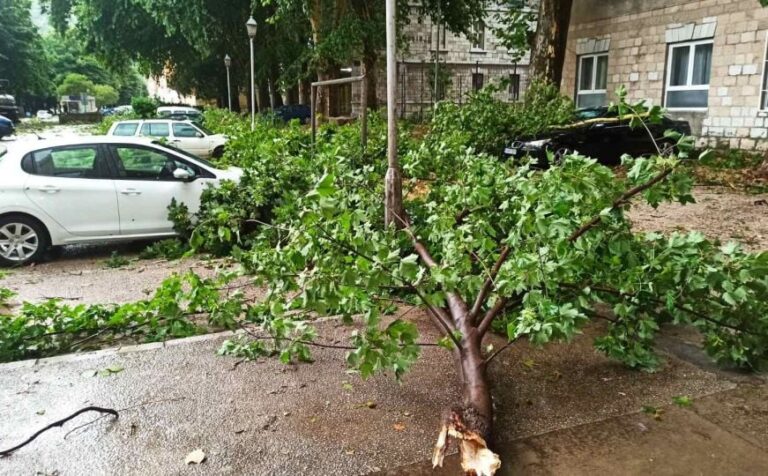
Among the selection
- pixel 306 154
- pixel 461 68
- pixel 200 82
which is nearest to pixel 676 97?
pixel 306 154

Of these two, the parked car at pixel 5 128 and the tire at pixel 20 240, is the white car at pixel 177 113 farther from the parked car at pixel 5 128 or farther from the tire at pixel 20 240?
the tire at pixel 20 240

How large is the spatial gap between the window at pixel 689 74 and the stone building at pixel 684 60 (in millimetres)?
28

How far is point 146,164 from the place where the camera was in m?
8.34

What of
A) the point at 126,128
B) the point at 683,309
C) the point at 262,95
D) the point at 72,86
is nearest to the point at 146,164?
the point at 683,309

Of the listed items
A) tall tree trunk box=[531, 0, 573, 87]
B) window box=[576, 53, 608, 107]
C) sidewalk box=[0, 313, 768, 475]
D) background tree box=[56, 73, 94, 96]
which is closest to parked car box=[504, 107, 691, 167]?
tall tree trunk box=[531, 0, 573, 87]

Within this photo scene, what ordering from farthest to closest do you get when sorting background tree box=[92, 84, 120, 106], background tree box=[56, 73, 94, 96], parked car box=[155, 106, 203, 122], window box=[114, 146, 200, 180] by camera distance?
background tree box=[92, 84, 120, 106]
background tree box=[56, 73, 94, 96]
parked car box=[155, 106, 203, 122]
window box=[114, 146, 200, 180]

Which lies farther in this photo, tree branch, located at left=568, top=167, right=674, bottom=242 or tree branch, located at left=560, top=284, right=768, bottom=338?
tree branch, located at left=560, top=284, right=768, bottom=338

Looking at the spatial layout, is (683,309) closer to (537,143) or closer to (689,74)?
(537,143)

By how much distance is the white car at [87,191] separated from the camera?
7719 mm

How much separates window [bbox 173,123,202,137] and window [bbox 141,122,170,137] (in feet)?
0.79

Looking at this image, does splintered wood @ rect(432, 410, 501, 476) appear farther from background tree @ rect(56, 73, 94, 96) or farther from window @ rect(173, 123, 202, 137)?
background tree @ rect(56, 73, 94, 96)

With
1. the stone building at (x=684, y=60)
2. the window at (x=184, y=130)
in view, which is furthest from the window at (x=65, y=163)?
the stone building at (x=684, y=60)

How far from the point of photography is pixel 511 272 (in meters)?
3.52

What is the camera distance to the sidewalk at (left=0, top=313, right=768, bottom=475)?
3.29 m
